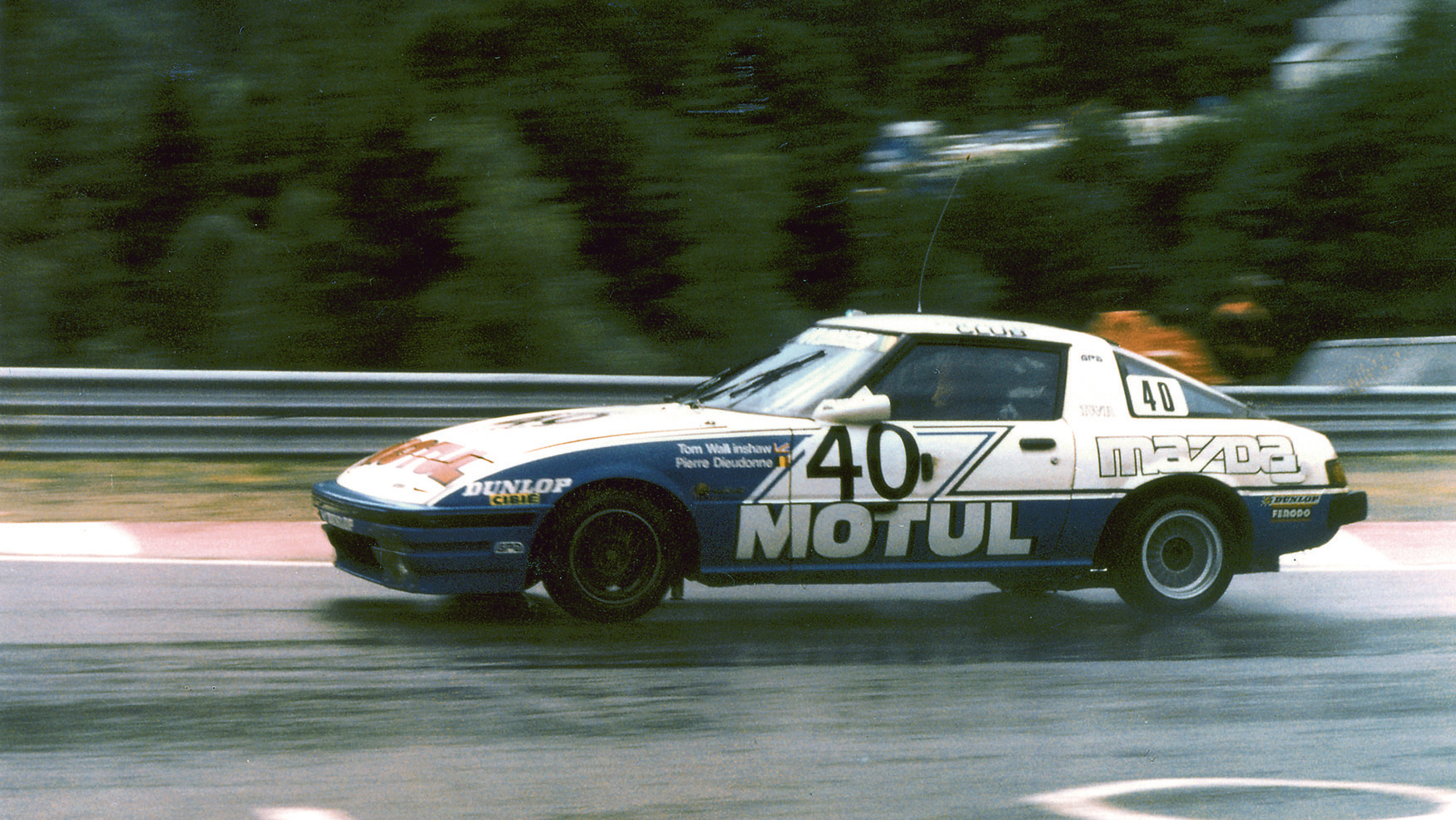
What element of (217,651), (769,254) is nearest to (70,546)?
(217,651)

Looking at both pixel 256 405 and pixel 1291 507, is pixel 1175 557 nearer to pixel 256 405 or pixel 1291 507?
pixel 1291 507

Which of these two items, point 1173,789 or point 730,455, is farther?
point 730,455

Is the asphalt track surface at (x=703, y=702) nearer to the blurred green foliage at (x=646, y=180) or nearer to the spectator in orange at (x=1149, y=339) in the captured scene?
the spectator in orange at (x=1149, y=339)

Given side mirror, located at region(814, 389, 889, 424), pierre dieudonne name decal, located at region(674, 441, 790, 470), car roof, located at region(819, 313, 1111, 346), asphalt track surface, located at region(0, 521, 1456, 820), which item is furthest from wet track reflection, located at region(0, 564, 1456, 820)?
car roof, located at region(819, 313, 1111, 346)

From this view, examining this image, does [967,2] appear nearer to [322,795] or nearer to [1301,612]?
[1301,612]

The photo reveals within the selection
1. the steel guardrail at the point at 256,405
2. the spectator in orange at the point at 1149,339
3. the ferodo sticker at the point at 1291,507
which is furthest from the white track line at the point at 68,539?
the spectator in orange at the point at 1149,339

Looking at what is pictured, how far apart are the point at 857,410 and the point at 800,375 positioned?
533 millimetres

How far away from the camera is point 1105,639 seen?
21.1 feet

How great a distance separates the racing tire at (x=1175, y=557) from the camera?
6781 millimetres

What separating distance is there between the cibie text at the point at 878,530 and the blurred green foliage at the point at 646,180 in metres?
5.45

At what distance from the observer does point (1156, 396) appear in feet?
22.6

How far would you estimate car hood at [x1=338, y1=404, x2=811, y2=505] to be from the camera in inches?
237

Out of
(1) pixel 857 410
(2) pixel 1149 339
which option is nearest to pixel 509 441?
(1) pixel 857 410

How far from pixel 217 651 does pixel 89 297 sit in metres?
6.87
